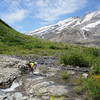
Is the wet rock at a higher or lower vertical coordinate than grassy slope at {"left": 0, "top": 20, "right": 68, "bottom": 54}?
lower

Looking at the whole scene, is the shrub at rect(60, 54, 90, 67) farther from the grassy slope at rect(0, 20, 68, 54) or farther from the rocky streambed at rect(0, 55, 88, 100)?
the grassy slope at rect(0, 20, 68, 54)

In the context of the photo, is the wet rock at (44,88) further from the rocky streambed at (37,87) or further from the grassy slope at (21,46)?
the grassy slope at (21,46)

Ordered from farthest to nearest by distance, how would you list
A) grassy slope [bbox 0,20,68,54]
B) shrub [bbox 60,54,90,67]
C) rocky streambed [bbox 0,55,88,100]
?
grassy slope [bbox 0,20,68,54] < shrub [bbox 60,54,90,67] < rocky streambed [bbox 0,55,88,100]

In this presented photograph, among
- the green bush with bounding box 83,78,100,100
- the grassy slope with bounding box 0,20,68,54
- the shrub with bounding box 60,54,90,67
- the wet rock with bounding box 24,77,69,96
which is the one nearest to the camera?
the green bush with bounding box 83,78,100,100

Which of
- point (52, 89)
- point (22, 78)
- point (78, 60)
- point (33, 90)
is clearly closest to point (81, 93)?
point (52, 89)

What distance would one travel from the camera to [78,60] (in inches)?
890

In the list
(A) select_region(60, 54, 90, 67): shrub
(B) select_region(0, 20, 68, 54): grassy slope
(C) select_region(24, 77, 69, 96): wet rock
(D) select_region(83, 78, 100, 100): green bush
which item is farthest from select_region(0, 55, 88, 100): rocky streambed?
(B) select_region(0, 20, 68, 54): grassy slope

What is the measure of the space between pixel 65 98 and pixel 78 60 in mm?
→ 10408

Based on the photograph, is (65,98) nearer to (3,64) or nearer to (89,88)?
(89,88)

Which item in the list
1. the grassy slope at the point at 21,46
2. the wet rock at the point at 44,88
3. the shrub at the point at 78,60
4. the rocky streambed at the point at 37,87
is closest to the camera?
the rocky streambed at the point at 37,87

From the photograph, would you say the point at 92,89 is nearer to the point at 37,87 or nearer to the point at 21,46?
the point at 37,87

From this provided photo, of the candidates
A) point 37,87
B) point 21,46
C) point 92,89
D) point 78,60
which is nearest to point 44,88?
point 37,87

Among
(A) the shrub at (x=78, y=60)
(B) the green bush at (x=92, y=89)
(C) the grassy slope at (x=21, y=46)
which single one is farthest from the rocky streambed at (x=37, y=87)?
(C) the grassy slope at (x=21, y=46)

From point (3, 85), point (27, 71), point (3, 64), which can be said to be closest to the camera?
point (3, 85)
